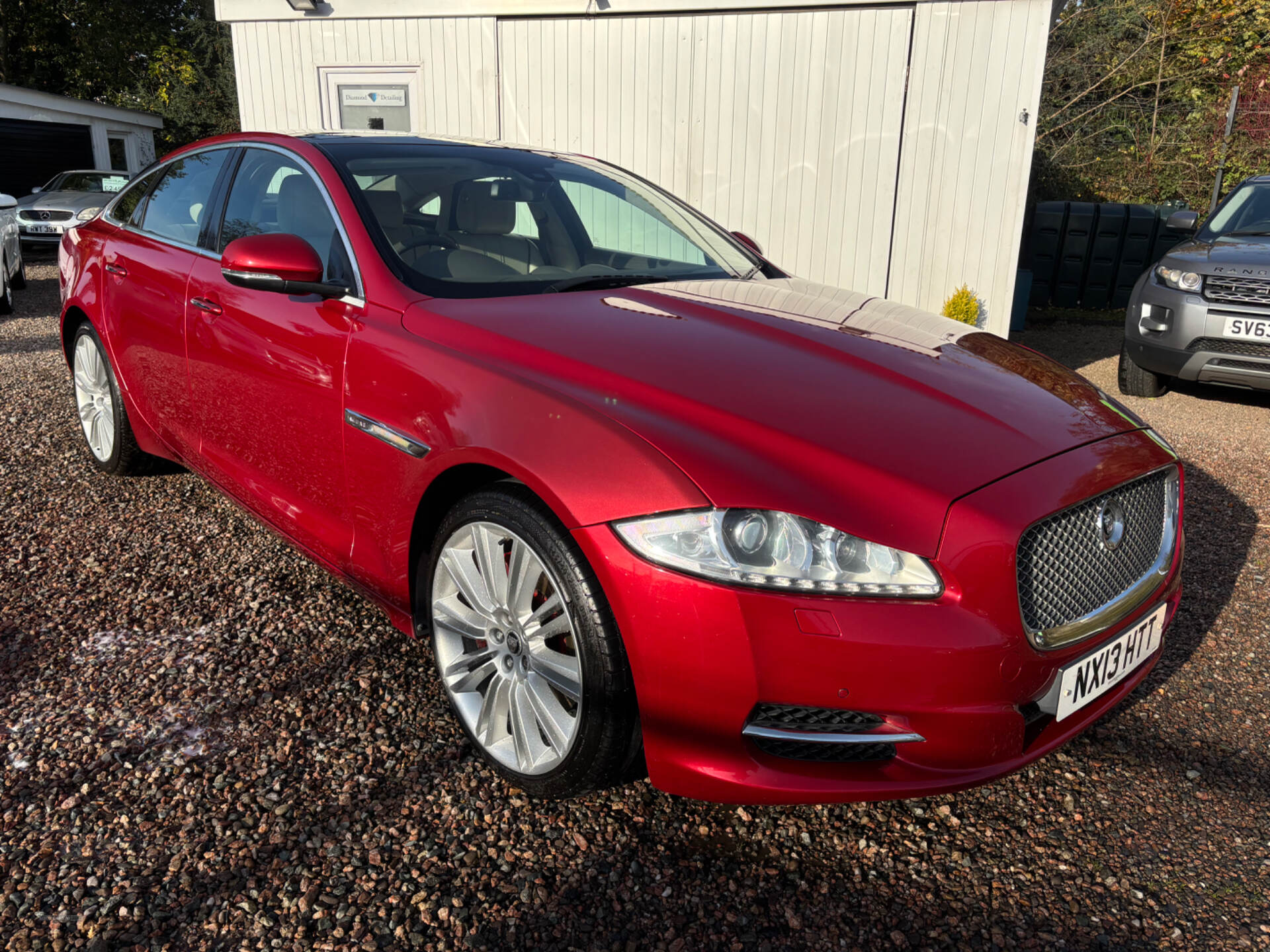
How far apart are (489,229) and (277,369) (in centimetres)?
80

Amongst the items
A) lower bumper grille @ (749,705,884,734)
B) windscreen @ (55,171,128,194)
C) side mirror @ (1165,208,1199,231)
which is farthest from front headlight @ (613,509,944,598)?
windscreen @ (55,171,128,194)

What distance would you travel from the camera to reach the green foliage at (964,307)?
772 centimetres

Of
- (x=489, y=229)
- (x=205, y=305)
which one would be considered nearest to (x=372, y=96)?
(x=205, y=305)

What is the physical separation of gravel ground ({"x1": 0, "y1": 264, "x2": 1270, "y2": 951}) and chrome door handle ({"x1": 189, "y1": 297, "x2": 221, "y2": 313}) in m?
1.01

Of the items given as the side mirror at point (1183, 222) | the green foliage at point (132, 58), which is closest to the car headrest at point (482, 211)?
the side mirror at point (1183, 222)

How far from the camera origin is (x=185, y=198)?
3594 millimetres

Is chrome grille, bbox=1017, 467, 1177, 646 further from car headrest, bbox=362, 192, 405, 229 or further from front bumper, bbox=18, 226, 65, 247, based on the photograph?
front bumper, bbox=18, 226, 65, 247

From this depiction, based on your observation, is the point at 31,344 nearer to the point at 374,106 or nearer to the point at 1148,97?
the point at 374,106

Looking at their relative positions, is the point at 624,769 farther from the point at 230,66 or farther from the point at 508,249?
the point at 230,66

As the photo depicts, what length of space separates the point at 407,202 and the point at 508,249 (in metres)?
0.34

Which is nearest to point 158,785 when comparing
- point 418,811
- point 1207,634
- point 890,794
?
point 418,811

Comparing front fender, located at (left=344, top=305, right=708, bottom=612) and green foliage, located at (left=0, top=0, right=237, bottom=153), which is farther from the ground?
green foliage, located at (left=0, top=0, right=237, bottom=153)

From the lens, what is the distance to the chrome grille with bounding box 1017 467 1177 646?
6.09 feet

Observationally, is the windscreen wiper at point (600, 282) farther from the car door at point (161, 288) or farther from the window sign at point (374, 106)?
the window sign at point (374, 106)
